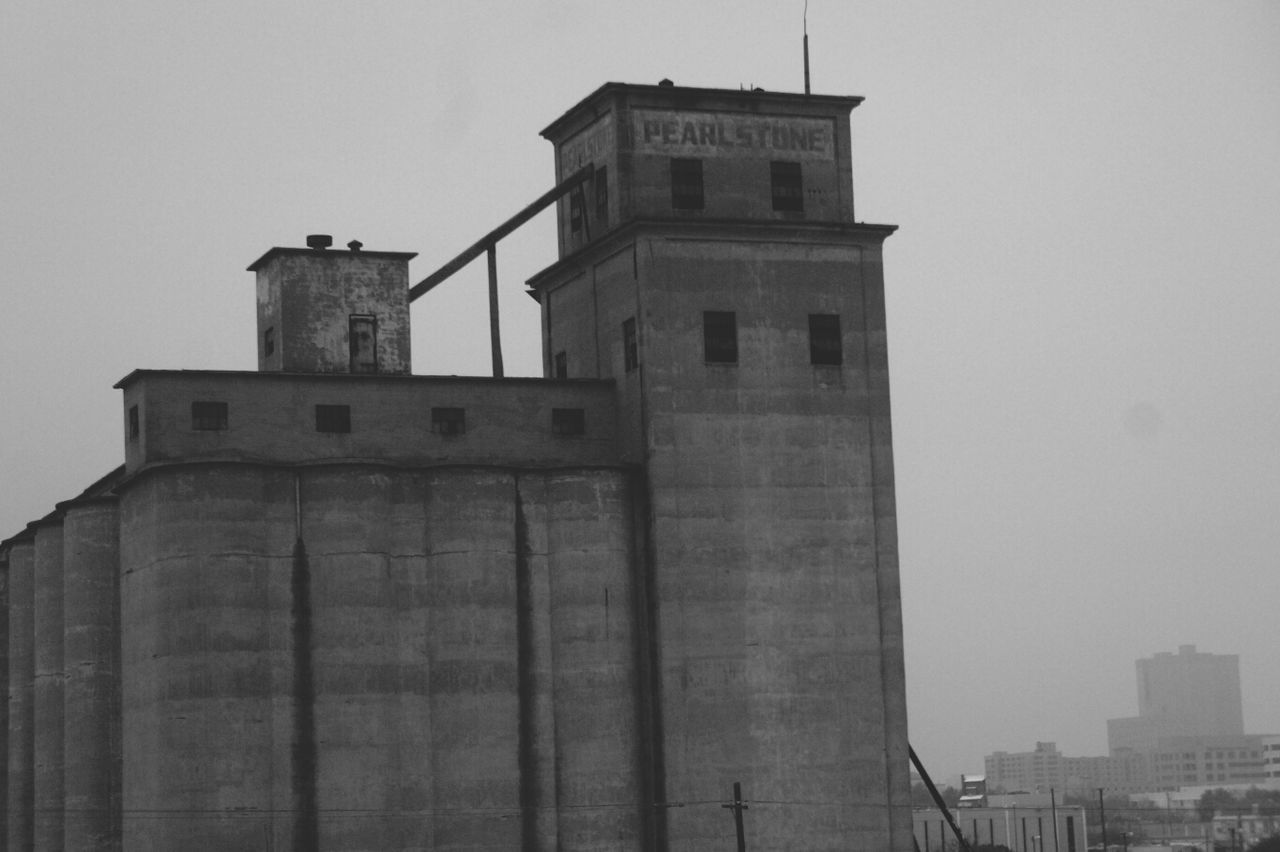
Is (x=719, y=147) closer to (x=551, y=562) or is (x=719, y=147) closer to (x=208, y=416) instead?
(x=551, y=562)

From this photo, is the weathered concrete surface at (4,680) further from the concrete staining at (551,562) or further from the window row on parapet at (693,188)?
the window row on parapet at (693,188)

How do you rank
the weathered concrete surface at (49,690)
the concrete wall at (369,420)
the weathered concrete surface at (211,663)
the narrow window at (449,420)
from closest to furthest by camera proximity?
1. the weathered concrete surface at (211,663)
2. the concrete wall at (369,420)
3. the narrow window at (449,420)
4. the weathered concrete surface at (49,690)

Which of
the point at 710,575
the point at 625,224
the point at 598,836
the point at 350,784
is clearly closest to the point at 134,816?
the point at 350,784

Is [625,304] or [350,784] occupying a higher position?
[625,304]

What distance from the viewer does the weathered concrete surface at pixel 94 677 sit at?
79312 millimetres

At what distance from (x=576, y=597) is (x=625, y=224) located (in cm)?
1174

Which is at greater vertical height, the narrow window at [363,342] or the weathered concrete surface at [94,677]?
the narrow window at [363,342]

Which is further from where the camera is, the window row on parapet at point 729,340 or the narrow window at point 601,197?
the narrow window at point 601,197

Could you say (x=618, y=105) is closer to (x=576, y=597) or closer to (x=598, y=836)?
(x=576, y=597)

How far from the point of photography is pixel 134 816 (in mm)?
73312

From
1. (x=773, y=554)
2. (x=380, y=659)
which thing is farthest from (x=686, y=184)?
(x=380, y=659)

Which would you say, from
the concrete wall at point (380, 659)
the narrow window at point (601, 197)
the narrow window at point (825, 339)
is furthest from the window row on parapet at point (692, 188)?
the concrete wall at point (380, 659)

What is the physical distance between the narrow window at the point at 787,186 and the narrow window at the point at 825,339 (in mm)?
3619

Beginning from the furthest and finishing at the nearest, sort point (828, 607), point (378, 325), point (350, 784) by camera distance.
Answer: point (378, 325) < point (828, 607) < point (350, 784)
